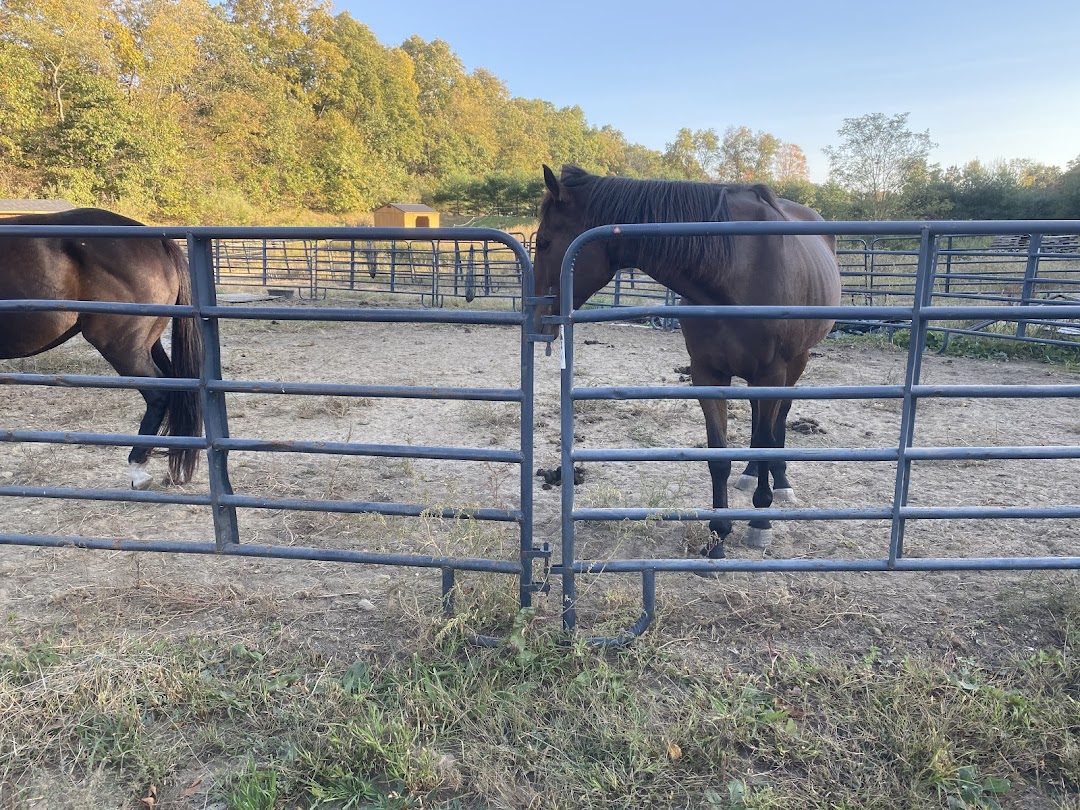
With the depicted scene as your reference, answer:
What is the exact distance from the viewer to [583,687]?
1.93 metres

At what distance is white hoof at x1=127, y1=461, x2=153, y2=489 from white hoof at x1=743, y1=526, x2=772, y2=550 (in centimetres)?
352

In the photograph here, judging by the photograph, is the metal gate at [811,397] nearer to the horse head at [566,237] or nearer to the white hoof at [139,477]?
the horse head at [566,237]

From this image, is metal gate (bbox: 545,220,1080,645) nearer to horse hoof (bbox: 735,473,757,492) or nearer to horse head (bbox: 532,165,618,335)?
horse head (bbox: 532,165,618,335)

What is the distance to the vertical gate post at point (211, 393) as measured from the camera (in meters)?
2.30

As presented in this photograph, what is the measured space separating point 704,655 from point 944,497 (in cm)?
245

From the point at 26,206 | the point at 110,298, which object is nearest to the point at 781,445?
the point at 110,298

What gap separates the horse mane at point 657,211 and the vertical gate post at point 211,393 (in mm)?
1464

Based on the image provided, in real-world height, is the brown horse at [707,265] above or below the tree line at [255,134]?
below

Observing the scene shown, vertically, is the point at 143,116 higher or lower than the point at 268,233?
higher

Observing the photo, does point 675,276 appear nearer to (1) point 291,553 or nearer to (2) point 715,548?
(2) point 715,548

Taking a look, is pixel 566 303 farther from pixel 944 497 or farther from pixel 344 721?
pixel 944 497

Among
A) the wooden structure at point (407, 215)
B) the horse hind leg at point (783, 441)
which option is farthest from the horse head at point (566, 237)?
the wooden structure at point (407, 215)

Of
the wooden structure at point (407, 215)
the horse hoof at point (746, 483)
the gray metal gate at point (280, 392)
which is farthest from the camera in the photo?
the wooden structure at point (407, 215)

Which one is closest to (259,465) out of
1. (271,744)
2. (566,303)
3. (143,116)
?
(271,744)
